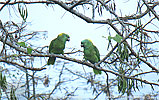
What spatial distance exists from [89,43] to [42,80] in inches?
42.8

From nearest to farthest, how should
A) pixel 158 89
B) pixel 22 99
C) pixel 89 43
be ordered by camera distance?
pixel 89 43
pixel 158 89
pixel 22 99

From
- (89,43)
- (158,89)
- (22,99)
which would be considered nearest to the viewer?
(89,43)

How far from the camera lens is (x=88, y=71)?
304cm

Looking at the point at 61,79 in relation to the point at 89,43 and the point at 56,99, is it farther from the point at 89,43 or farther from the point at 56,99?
the point at 89,43

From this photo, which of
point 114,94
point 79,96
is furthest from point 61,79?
point 114,94

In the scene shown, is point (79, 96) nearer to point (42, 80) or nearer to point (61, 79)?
point (61, 79)

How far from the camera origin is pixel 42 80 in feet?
9.53

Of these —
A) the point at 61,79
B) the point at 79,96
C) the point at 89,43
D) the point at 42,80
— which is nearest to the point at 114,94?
the point at 79,96

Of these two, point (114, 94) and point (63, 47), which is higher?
point (63, 47)

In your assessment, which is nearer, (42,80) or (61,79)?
(42,80)

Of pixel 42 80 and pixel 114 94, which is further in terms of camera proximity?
pixel 114 94

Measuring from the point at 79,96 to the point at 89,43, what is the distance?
118 centimetres

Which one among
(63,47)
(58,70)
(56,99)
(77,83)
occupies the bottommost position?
(56,99)

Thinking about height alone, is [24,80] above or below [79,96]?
above
